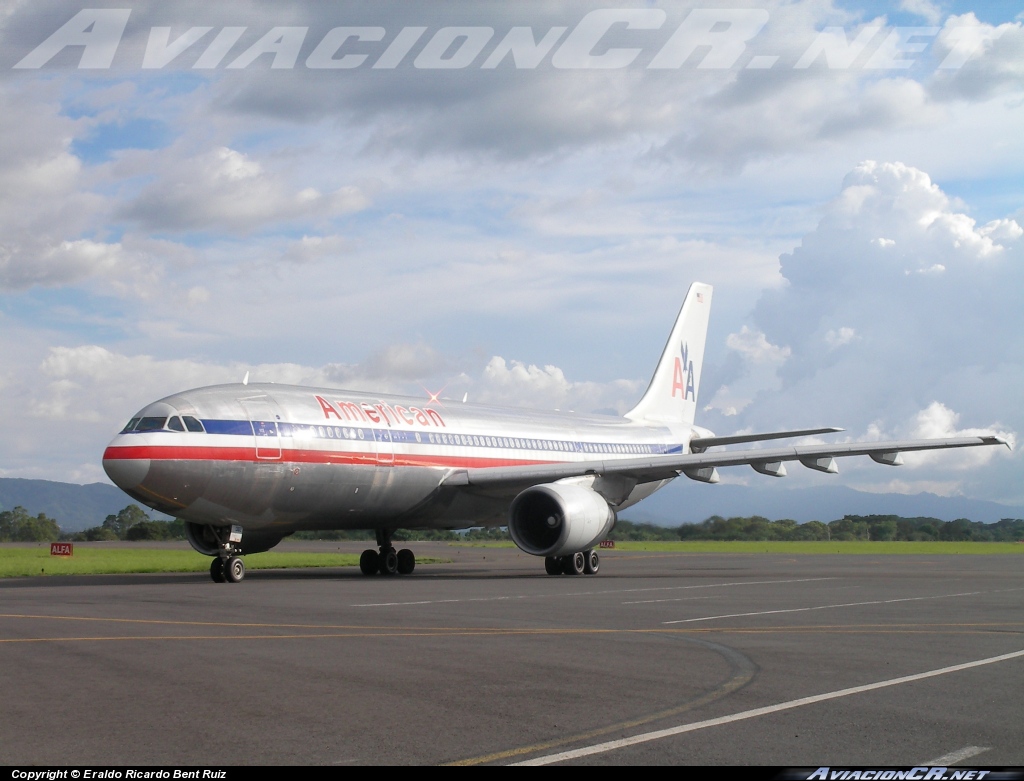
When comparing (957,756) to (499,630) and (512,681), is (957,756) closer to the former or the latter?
(512,681)

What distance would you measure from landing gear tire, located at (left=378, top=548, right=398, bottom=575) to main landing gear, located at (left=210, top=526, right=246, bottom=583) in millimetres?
5515

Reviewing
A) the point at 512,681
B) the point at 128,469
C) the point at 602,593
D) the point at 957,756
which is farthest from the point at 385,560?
the point at 957,756

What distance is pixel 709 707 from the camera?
7.91 m

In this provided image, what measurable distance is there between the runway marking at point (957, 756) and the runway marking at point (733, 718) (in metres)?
1.49

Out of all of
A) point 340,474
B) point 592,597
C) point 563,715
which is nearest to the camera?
point 563,715

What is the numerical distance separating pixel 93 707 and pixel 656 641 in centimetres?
651

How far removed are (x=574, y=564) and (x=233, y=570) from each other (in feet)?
30.3

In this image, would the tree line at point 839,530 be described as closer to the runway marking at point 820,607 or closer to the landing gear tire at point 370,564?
the landing gear tire at point 370,564

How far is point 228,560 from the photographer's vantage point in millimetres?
24125

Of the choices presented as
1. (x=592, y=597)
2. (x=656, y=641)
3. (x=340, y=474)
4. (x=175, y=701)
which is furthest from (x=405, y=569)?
(x=175, y=701)

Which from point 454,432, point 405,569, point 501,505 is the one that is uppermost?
point 454,432

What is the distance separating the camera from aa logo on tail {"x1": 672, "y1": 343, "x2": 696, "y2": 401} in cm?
4309

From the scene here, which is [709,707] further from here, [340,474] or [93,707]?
[340,474]

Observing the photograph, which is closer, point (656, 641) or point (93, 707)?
point (93, 707)
